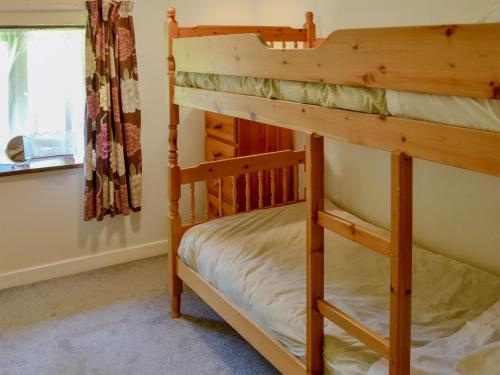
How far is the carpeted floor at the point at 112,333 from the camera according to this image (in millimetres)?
2688

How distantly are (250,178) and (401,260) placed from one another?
2.14m

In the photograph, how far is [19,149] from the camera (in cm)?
Answer: 352

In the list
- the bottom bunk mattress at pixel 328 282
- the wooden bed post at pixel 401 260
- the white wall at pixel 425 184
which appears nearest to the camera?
the wooden bed post at pixel 401 260

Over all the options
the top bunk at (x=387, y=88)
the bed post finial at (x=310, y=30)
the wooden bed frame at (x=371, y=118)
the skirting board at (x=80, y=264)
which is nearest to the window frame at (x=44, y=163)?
the skirting board at (x=80, y=264)

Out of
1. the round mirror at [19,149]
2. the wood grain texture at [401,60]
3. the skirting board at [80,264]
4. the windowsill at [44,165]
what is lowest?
the skirting board at [80,264]

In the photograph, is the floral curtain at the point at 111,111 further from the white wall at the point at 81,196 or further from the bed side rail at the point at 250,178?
the bed side rail at the point at 250,178

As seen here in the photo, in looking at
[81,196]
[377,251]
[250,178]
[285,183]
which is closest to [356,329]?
[377,251]

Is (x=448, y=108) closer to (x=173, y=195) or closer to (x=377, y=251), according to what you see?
(x=377, y=251)

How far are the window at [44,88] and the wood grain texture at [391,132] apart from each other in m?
1.71

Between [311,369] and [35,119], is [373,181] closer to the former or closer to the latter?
[311,369]

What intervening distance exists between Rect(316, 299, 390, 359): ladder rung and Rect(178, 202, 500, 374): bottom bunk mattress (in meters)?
0.12

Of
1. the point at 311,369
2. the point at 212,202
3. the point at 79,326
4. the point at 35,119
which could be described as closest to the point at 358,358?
the point at 311,369

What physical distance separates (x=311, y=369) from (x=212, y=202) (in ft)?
7.08

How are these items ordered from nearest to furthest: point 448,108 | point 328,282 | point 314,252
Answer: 1. point 448,108
2. point 314,252
3. point 328,282
